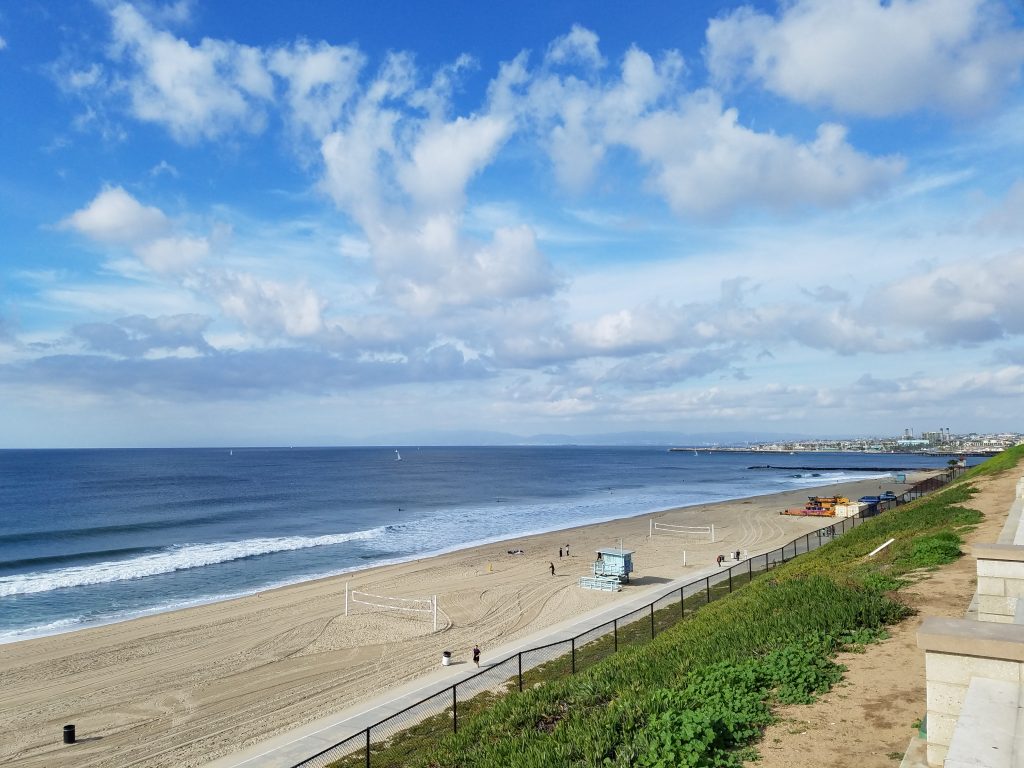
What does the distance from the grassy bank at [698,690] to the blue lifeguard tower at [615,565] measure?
18.3 meters

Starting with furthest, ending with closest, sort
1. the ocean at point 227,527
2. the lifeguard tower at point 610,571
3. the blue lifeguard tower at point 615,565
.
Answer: the ocean at point 227,527 → the blue lifeguard tower at point 615,565 → the lifeguard tower at point 610,571

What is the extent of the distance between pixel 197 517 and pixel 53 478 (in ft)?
267

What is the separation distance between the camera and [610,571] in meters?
36.1

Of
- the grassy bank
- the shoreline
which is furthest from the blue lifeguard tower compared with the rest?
the grassy bank

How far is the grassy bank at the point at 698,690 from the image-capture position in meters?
8.55

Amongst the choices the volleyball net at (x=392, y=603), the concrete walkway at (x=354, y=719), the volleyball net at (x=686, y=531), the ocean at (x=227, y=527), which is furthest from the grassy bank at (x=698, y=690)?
the volleyball net at (x=686, y=531)

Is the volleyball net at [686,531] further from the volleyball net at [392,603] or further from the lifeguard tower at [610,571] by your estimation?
the volleyball net at [392,603]

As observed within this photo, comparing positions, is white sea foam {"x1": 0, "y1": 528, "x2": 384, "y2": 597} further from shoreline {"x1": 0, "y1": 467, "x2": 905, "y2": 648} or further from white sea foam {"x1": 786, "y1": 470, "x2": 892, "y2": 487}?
white sea foam {"x1": 786, "y1": 470, "x2": 892, "y2": 487}

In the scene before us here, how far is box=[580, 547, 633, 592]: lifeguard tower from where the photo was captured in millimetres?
35562

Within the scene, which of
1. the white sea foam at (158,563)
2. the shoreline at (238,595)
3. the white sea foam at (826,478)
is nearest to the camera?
the shoreline at (238,595)

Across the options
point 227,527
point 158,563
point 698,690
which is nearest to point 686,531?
point 158,563

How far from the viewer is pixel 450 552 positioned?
5047 centimetres

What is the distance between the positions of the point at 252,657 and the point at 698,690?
20796mm

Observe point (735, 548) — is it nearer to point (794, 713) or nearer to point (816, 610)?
point (816, 610)
